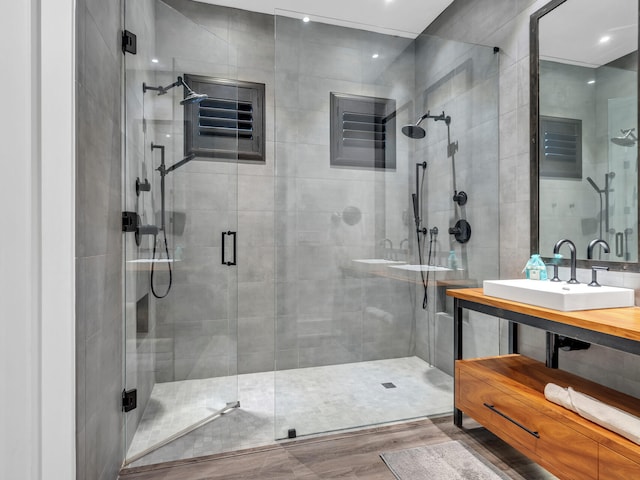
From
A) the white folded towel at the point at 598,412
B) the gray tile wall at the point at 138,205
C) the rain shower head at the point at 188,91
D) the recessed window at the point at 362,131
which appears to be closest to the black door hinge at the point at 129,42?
the gray tile wall at the point at 138,205

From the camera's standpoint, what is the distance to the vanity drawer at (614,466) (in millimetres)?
1206

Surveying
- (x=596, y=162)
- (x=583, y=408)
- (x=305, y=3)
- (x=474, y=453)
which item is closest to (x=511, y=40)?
(x=596, y=162)

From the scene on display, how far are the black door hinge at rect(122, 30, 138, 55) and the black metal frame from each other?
2.27 m

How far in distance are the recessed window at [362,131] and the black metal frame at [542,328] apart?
0.98 m

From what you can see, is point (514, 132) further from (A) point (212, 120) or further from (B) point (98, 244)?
(B) point (98, 244)

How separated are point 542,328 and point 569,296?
193 millimetres

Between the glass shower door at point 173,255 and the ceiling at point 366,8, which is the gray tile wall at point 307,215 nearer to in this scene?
Answer: the glass shower door at point 173,255

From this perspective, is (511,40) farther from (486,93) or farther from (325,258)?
(325,258)

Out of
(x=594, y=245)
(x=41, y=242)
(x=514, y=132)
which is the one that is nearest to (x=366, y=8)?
(x=514, y=132)

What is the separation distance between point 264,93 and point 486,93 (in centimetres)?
173

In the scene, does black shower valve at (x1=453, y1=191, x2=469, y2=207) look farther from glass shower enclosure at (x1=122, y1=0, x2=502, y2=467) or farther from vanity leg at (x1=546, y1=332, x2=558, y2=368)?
vanity leg at (x1=546, y1=332, x2=558, y2=368)

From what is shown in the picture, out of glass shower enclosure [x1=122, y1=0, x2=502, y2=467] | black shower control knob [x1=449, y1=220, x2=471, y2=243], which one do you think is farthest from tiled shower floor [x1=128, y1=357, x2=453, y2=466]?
black shower control knob [x1=449, y1=220, x2=471, y2=243]

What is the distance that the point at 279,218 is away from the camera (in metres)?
2.14

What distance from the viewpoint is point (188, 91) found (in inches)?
85.0
